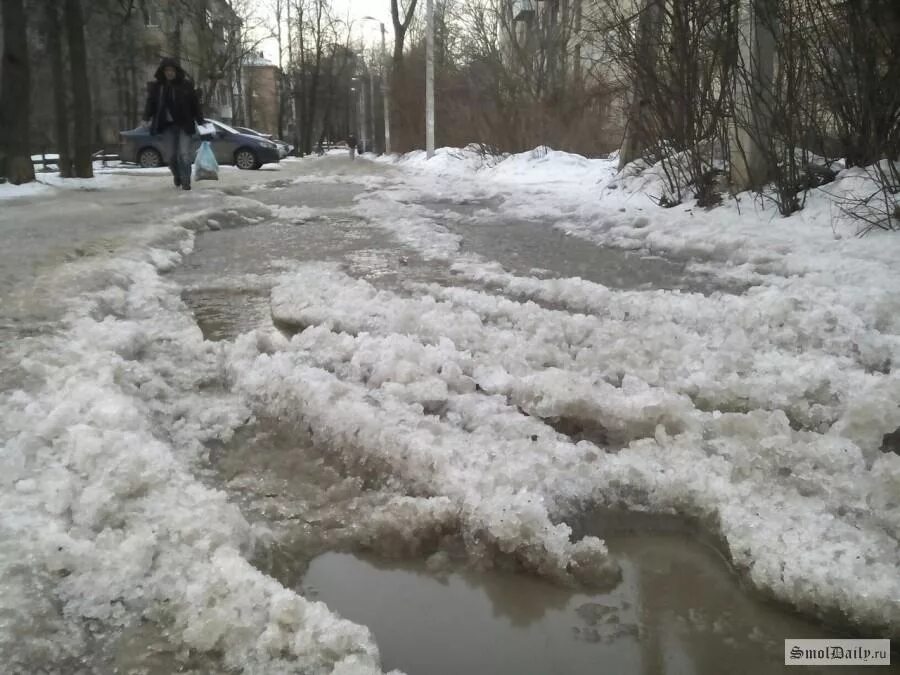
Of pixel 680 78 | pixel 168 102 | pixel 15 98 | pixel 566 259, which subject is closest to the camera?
pixel 566 259

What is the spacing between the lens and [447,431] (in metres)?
2.10

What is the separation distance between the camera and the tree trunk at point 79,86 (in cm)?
1191

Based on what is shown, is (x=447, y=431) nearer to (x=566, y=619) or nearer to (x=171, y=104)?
(x=566, y=619)

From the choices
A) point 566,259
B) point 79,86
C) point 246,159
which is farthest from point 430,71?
point 566,259

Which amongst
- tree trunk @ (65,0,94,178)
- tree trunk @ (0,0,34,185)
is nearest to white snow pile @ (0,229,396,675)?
tree trunk @ (0,0,34,185)

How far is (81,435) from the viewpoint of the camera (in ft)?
6.10

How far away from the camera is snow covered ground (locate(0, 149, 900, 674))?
4.53 ft

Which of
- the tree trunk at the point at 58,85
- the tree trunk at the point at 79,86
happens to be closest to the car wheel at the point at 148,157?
the tree trunk at the point at 58,85

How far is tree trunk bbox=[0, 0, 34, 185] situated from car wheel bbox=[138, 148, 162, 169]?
34.4 ft

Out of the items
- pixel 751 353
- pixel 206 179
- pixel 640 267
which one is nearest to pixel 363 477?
pixel 751 353

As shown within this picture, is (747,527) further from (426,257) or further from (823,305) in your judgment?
(426,257)

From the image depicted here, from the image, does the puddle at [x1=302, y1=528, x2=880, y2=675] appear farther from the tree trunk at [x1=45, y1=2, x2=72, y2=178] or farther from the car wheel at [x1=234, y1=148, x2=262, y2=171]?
the car wheel at [x1=234, y1=148, x2=262, y2=171]

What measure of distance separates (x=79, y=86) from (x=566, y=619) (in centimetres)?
1346

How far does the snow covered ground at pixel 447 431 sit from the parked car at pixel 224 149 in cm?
1857
